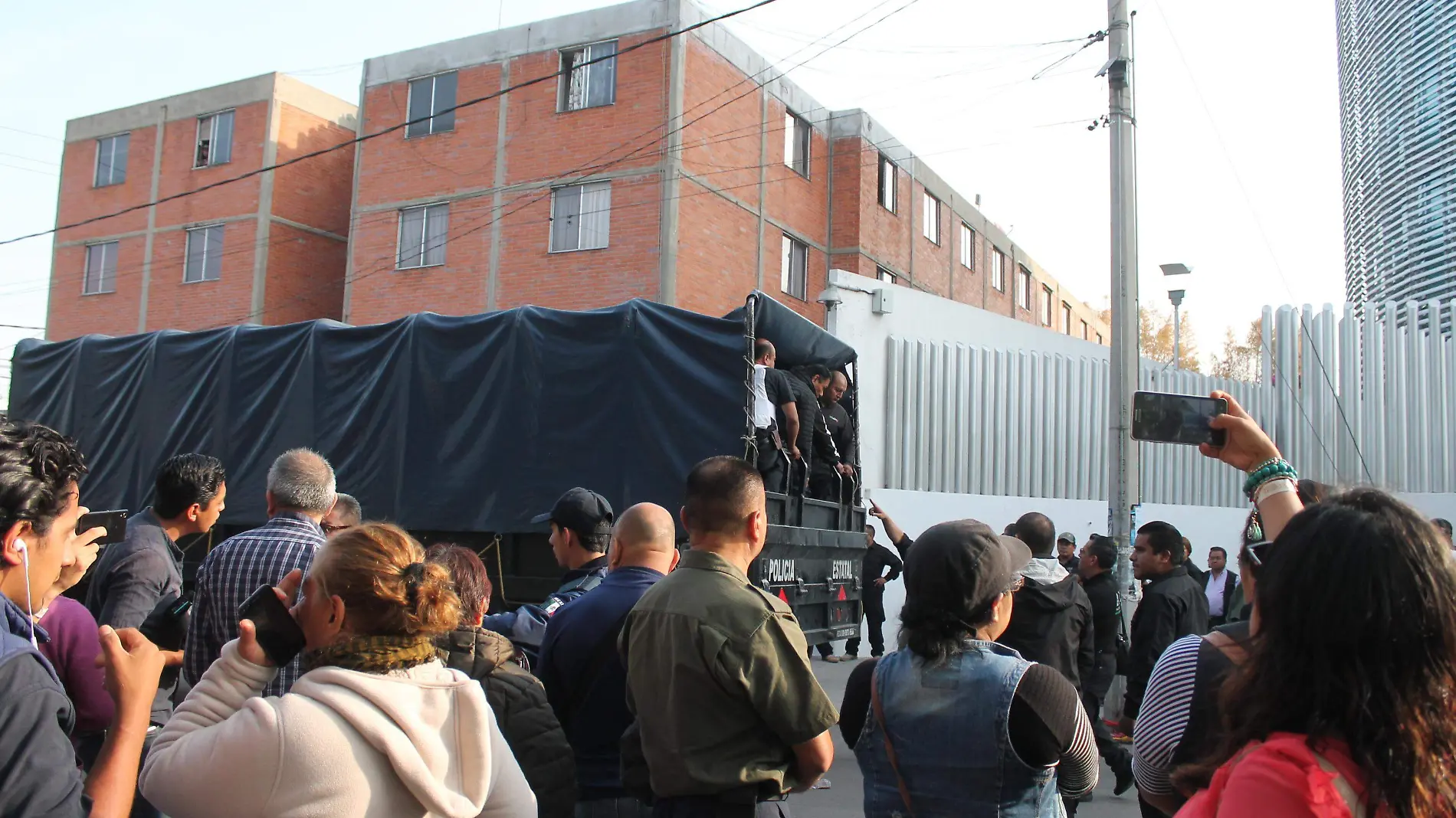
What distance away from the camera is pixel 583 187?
21.1 metres

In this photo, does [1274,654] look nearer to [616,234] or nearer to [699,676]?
[699,676]

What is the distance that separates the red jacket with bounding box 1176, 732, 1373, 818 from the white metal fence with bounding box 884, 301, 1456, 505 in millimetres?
15000

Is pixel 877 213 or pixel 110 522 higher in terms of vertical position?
pixel 877 213

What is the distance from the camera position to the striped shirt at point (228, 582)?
3.59 meters

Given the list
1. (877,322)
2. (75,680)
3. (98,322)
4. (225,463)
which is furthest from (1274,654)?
(98,322)

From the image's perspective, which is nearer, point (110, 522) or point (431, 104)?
point (110, 522)

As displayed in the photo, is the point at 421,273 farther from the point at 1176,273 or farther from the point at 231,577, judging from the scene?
the point at 231,577

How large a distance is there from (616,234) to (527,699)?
59.4ft

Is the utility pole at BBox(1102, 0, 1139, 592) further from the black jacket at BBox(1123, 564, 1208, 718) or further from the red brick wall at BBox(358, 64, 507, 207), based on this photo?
the red brick wall at BBox(358, 64, 507, 207)

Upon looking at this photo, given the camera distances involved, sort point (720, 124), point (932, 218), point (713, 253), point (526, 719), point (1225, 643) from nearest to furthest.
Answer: point (1225, 643) → point (526, 719) → point (713, 253) → point (720, 124) → point (932, 218)

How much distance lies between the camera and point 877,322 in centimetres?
1480

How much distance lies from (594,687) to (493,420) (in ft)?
13.6

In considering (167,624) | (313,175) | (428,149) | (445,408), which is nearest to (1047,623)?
(167,624)

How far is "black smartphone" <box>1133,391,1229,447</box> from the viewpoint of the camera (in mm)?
2975
